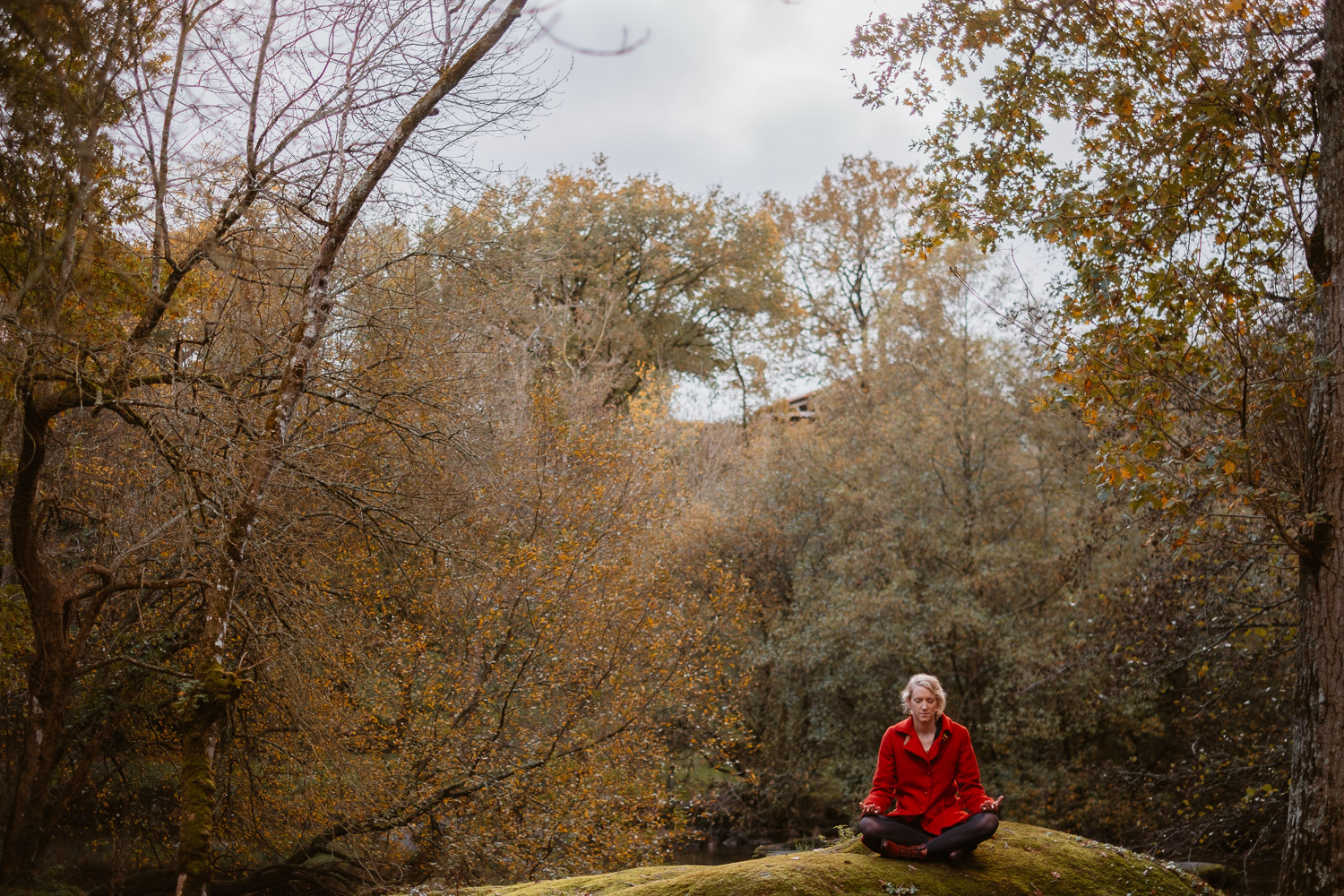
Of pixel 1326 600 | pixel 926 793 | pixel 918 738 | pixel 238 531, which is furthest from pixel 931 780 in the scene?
pixel 238 531

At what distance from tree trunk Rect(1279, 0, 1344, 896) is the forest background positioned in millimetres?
380

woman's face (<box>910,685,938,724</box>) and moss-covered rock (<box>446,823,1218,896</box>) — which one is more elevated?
woman's face (<box>910,685,938,724</box>)

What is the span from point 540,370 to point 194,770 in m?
12.4

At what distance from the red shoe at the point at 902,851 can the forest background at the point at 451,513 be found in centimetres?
396

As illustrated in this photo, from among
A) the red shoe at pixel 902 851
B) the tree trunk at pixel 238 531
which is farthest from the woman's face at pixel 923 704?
the tree trunk at pixel 238 531

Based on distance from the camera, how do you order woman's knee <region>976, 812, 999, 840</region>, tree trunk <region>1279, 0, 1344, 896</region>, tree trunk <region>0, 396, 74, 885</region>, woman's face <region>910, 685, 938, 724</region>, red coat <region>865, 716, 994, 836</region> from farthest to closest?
tree trunk <region>0, 396, 74, 885</region>
tree trunk <region>1279, 0, 1344, 896</region>
woman's face <region>910, 685, 938, 724</region>
red coat <region>865, 716, 994, 836</region>
woman's knee <region>976, 812, 999, 840</region>

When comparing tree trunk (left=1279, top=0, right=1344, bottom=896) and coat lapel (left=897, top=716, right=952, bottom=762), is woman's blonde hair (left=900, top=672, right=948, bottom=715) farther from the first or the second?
tree trunk (left=1279, top=0, right=1344, bottom=896)

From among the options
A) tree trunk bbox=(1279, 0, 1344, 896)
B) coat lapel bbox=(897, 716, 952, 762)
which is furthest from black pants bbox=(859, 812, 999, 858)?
tree trunk bbox=(1279, 0, 1344, 896)

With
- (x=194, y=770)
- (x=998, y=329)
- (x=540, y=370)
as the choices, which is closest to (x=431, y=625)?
(x=194, y=770)

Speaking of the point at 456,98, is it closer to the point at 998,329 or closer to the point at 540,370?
the point at 540,370

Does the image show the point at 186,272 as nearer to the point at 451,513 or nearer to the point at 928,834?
the point at 451,513

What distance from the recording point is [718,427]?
3584 centimetres

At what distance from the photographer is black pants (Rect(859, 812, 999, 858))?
575 cm

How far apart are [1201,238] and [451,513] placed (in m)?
8.52
